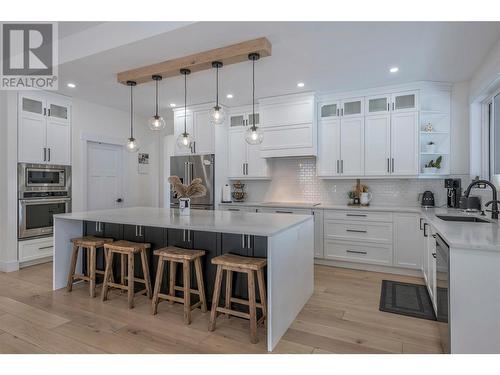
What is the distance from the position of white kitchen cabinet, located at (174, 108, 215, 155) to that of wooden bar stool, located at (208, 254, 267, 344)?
2985 millimetres

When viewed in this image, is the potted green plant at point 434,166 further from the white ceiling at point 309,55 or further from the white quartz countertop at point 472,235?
the white quartz countertop at point 472,235

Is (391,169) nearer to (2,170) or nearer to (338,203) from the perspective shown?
(338,203)

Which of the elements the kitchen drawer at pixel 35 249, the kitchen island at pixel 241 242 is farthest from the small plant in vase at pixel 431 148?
the kitchen drawer at pixel 35 249

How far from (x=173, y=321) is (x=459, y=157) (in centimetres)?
420

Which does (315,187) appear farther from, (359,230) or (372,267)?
(372,267)

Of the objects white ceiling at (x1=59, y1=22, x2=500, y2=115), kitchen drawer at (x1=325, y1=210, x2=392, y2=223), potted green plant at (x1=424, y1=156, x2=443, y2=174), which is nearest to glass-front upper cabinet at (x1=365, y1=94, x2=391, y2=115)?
white ceiling at (x1=59, y1=22, x2=500, y2=115)

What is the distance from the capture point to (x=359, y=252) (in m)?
4.08

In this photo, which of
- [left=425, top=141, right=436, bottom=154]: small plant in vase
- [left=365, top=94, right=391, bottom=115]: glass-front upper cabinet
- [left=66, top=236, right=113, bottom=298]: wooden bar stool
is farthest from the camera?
[left=365, top=94, right=391, bottom=115]: glass-front upper cabinet

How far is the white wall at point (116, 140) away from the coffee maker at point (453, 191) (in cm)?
538

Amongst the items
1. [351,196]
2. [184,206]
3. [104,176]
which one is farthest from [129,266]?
[351,196]

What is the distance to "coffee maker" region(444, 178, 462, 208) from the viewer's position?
3830mm

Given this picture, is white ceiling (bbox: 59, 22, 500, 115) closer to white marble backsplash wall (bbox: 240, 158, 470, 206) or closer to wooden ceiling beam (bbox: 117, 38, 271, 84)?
wooden ceiling beam (bbox: 117, 38, 271, 84)

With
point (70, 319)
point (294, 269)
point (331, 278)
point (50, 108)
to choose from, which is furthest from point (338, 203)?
point (50, 108)

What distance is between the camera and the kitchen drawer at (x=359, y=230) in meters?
3.93
